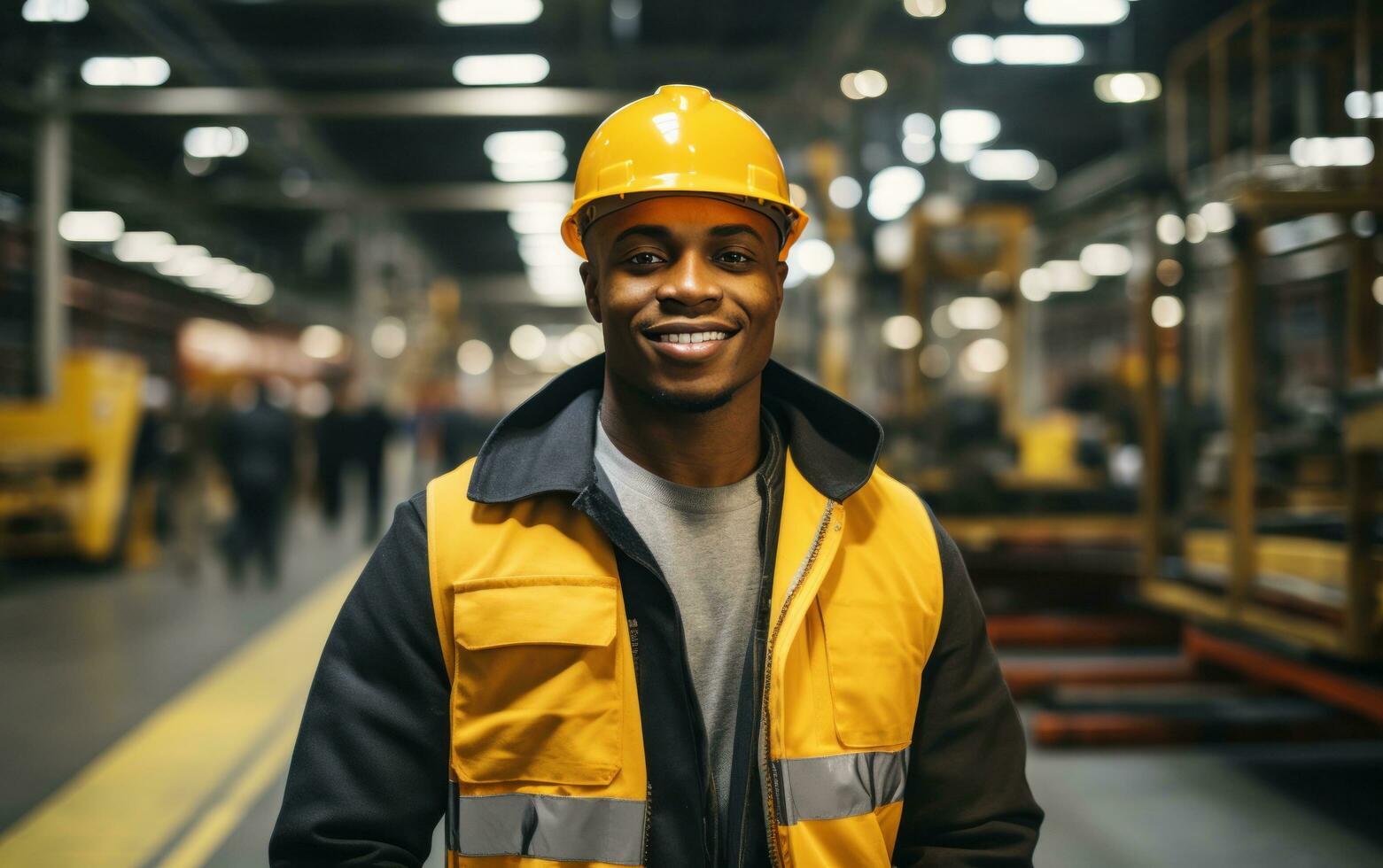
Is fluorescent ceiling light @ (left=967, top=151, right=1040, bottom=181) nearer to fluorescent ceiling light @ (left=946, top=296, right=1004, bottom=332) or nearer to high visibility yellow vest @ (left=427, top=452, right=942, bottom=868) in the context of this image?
fluorescent ceiling light @ (left=946, top=296, right=1004, bottom=332)

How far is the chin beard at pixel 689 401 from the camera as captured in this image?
1.65m

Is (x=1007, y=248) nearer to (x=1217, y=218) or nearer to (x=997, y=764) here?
(x=1217, y=218)

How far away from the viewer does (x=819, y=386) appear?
74.5 inches

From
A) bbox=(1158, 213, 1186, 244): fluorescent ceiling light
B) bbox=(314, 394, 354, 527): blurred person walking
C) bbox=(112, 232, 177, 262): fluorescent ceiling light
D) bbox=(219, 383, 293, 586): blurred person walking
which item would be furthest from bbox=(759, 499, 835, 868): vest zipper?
bbox=(112, 232, 177, 262): fluorescent ceiling light

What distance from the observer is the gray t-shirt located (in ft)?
5.46

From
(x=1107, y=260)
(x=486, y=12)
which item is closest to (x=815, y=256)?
(x=486, y=12)

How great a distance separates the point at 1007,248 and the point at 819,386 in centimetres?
816

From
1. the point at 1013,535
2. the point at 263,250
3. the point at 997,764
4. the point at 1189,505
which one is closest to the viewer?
the point at 997,764

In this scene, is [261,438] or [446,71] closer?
[261,438]

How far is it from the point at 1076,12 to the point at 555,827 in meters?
13.0

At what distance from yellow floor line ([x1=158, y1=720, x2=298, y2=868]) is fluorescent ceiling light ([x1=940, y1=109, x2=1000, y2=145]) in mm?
13987

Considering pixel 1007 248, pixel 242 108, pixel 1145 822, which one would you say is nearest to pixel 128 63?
pixel 242 108

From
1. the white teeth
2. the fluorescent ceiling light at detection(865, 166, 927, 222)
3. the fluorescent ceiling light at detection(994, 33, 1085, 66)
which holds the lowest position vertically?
the white teeth

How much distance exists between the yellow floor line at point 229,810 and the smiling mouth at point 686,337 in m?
2.99
